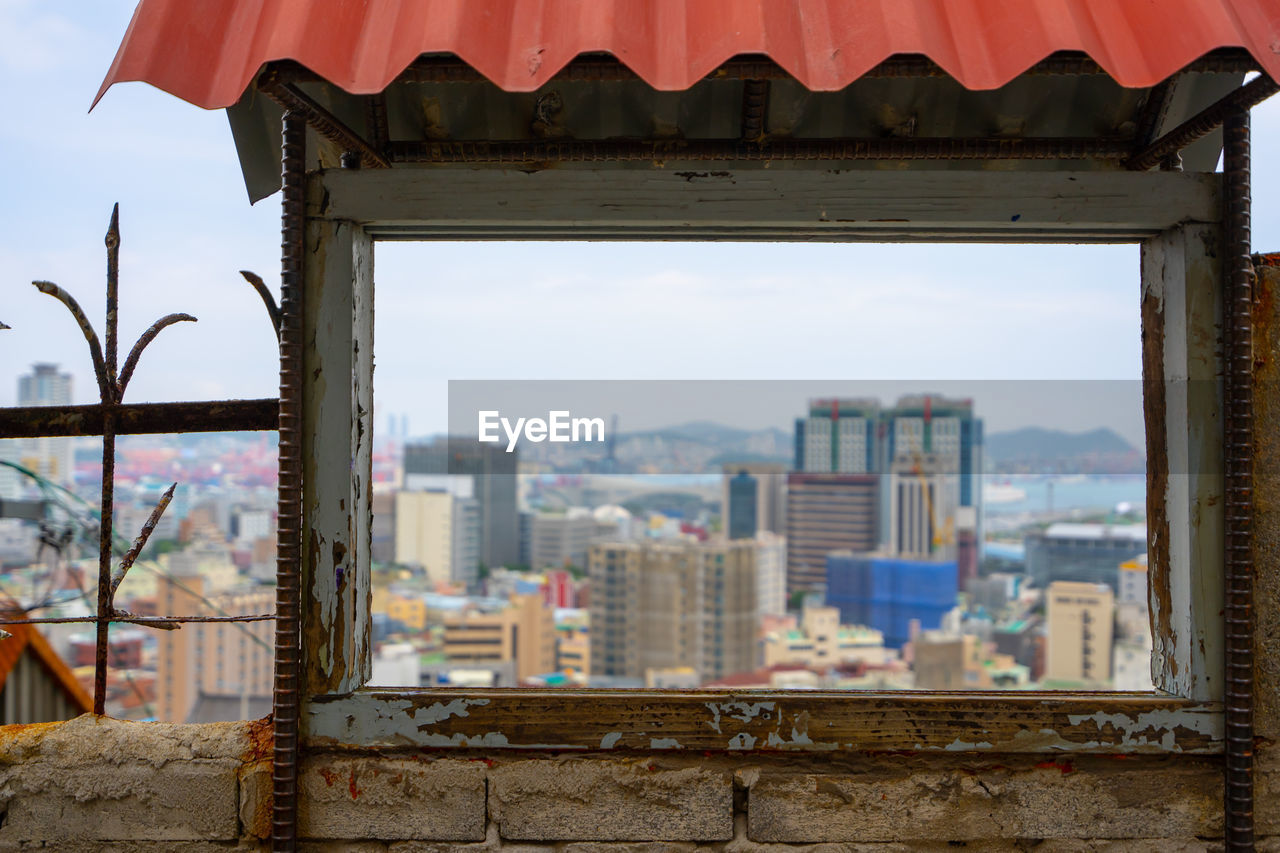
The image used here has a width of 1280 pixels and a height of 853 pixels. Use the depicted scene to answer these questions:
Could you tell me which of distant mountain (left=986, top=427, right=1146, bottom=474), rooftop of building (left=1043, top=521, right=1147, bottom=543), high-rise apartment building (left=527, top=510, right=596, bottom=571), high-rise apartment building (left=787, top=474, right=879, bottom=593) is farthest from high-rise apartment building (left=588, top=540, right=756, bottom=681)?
rooftop of building (left=1043, top=521, right=1147, bottom=543)

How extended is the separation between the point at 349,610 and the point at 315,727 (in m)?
0.26

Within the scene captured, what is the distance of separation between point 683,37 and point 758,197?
1.47 ft

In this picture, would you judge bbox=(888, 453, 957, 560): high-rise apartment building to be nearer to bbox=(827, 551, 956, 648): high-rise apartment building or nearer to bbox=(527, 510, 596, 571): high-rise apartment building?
bbox=(827, 551, 956, 648): high-rise apartment building

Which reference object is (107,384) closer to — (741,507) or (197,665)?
(197,665)

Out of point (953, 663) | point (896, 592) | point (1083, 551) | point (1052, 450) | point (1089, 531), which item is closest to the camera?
point (1052, 450)

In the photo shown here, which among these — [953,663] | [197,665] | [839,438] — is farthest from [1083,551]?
[197,665]

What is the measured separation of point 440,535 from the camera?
5322cm

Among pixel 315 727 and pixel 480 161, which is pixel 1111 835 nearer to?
pixel 315 727

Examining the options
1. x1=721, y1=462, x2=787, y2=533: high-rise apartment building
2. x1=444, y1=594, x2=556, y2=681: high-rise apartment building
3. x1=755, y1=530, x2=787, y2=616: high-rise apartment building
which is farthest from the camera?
x1=755, y1=530, x2=787, y2=616: high-rise apartment building

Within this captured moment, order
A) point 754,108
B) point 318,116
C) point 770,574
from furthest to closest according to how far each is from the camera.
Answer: point 770,574 < point 754,108 < point 318,116

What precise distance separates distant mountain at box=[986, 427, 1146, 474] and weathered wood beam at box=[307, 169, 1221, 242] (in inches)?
1454

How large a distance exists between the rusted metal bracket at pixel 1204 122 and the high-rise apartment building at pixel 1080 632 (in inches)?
2224

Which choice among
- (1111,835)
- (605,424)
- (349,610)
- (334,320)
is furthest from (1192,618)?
(334,320)

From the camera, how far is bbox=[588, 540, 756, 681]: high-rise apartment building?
55406 millimetres
